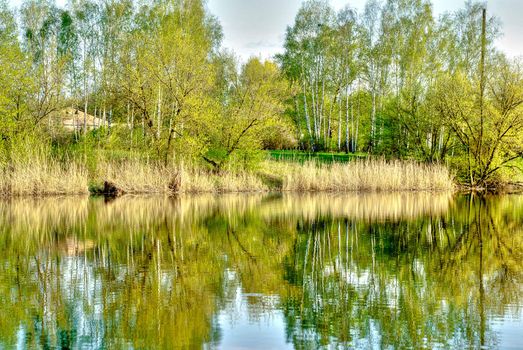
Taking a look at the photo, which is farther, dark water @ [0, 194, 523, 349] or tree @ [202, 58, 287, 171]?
tree @ [202, 58, 287, 171]

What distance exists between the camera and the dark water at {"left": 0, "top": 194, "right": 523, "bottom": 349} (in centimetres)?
512

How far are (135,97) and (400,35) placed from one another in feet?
63.2

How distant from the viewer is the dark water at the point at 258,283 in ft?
16.8

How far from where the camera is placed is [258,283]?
7.19 metres

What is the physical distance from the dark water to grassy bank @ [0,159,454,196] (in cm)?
705

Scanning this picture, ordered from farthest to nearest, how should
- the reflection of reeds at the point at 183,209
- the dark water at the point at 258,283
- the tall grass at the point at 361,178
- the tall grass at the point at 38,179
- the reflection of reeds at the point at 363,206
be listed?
the tall grass at the point at 361,178 → the tall grass at the point at 38,179 → the reflection of reeds at the point at 363,206 → the reflection of reeds at the point at 183,209 → the dark water at the point at 258,283

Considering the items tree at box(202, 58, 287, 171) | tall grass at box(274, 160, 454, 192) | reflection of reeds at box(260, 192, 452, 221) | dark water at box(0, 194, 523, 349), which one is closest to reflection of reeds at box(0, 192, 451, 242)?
reflection of reeds at box(260, 192, 452, 221)

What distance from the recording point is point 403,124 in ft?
104

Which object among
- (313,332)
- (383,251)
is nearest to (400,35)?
(383,251)

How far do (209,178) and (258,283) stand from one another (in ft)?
58.2

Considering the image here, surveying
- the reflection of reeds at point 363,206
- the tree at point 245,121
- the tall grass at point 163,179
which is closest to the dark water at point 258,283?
the reflection of reeds at point 363,206

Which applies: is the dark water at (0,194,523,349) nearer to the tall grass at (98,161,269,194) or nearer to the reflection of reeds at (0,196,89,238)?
the reflection of reeds at (0,196,89,238)

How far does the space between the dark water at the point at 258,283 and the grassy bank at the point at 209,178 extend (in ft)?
23.1

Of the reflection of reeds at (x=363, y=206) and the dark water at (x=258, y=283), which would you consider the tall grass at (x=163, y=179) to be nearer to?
the reflection of reeds at (x=363, y=206)
